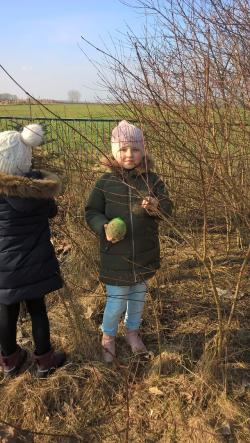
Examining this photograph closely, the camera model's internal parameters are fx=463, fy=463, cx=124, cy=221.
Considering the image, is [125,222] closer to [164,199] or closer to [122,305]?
[164,199]

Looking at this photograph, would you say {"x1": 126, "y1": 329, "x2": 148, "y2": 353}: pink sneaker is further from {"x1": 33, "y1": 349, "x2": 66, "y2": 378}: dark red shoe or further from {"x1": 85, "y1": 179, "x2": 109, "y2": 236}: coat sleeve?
{"x1": 85, "y1": 179, "x2": 109, "y2": 236}: coat sleeve

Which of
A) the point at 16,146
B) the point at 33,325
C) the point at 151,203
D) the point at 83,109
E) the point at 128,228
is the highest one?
the point at 83,109

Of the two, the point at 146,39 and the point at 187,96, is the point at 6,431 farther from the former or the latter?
the point at 146,39

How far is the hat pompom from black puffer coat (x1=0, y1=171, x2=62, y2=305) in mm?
182

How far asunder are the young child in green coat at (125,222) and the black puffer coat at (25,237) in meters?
0.31

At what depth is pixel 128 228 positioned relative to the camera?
2592 mm

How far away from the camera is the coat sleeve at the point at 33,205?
7.59 ft

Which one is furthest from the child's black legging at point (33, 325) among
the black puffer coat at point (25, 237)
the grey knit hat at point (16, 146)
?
the grey knit hat at point (16, 146)

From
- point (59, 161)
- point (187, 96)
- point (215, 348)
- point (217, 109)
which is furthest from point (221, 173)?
point (59, 161)

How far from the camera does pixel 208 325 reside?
3018 mm

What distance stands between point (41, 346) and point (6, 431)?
54cm

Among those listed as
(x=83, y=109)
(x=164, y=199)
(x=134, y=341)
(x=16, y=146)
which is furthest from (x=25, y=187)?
(x=83, y=109)

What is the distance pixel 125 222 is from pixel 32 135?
0.70 m

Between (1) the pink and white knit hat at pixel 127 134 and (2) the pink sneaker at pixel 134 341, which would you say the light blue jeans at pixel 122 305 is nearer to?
(2) the pink sneaker at pixel 134 341
